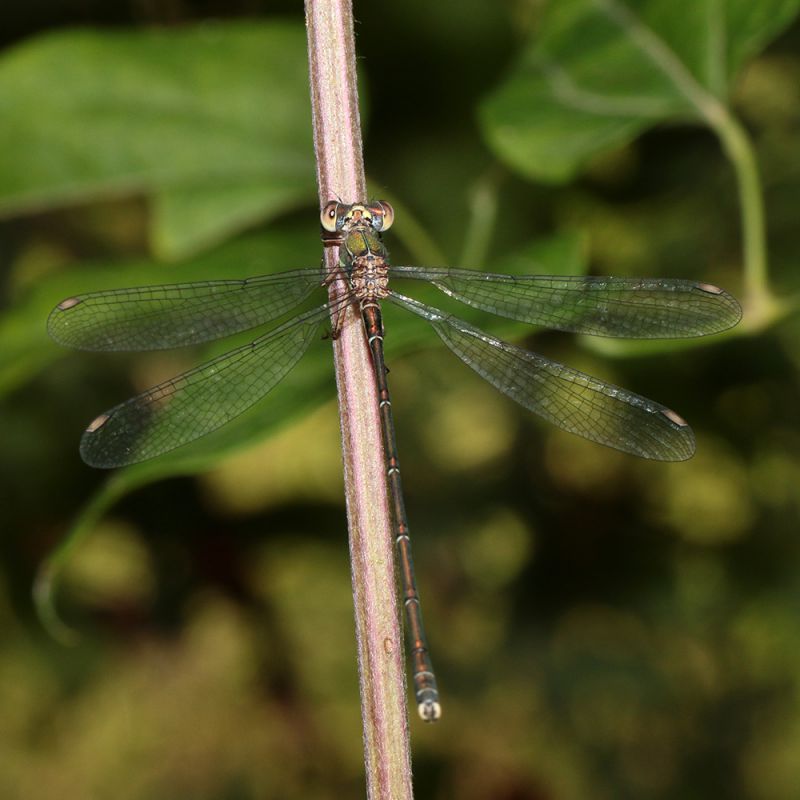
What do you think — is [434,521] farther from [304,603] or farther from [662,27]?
[662,27]

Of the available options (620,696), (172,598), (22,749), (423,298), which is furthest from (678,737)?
(423,298)

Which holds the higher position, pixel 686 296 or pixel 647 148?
pixel 647 148

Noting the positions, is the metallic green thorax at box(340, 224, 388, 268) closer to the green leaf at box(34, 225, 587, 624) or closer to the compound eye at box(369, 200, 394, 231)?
the compound eye at box(369, 200, 394, 231)

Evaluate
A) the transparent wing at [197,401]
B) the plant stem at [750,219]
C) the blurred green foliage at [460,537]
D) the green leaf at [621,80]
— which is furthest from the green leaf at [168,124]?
the plant stem at [750,219]

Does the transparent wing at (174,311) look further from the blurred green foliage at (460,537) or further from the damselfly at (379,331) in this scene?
the blurred green foliage at (460,537)

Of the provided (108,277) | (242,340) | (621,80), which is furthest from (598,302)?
(108,277)

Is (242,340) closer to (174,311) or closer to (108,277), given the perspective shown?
(174,311)
